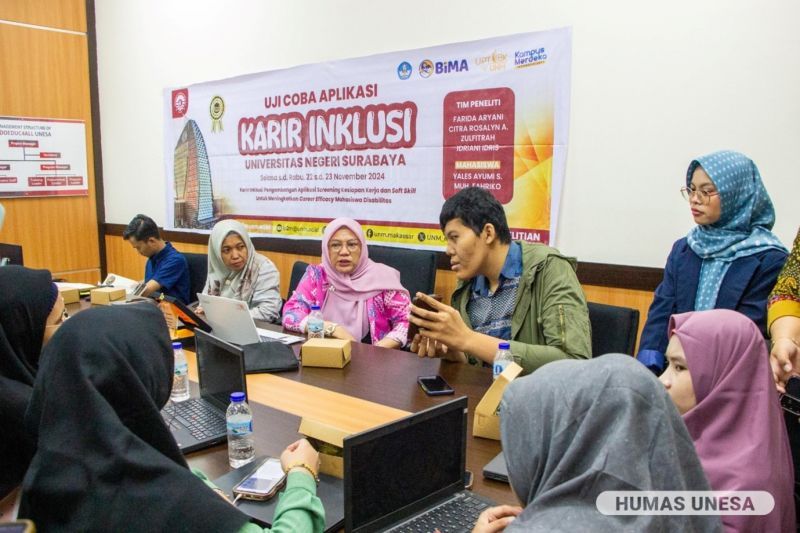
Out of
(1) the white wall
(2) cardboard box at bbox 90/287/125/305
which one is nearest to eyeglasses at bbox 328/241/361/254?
(1) the white wall

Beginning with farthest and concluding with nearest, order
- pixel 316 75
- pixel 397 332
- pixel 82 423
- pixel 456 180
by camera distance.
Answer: pixel 316 75 < pixel 456 180 < pixel 397 332 < pixel 82 423

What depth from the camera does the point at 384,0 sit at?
132 inches

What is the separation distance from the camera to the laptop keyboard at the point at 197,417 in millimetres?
1477

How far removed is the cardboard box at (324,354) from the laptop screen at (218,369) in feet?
1.23

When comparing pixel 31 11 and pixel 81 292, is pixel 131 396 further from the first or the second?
pixel 31 11

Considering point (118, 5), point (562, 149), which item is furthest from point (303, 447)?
point (118, 5)

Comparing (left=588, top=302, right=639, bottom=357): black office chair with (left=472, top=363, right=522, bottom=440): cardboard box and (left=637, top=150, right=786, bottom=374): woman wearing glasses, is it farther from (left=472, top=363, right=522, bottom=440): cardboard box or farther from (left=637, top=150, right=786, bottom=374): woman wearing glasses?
(left=472, top=363, right=522, bottom=440): cardboard box

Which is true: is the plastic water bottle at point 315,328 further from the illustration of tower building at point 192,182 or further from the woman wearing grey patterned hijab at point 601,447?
the illustration of tower building at point 192,182

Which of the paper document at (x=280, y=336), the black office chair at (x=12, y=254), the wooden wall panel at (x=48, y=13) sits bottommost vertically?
the paper document at (x=280, y=336)

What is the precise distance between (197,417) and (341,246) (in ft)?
4.30

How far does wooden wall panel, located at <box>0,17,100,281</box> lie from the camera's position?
4605mm

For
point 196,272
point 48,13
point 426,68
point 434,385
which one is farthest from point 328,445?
point 48,13

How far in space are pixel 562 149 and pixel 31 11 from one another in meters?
4.33

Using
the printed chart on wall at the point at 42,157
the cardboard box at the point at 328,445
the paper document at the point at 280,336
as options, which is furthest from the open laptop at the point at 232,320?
the printed chart on wall at the point at 42,157
